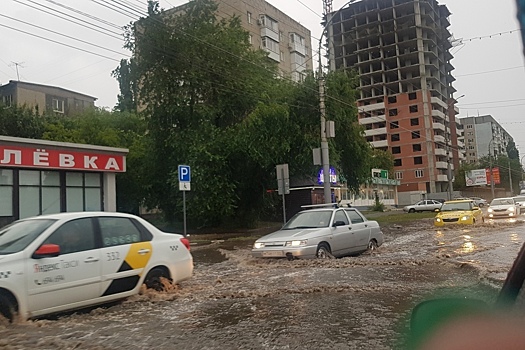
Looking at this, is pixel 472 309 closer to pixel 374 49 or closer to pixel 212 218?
pixel 212 218

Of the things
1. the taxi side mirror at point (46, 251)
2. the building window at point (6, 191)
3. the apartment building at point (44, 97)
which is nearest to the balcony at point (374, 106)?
the apartment building at point (44, 97)

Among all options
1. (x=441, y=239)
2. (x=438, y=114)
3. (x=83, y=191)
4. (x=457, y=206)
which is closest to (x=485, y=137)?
(x=438, y=114)

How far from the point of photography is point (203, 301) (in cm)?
758

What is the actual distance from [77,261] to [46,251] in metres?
0.47

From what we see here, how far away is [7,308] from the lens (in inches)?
237

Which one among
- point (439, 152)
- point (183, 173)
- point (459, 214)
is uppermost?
point (439, 152)

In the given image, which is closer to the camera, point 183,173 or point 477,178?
point 183,173

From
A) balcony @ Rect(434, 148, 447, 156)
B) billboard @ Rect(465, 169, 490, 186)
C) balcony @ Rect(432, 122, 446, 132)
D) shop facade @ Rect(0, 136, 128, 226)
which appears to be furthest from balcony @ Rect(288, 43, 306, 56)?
shop facade @ Rect(0, 136, 128, 226)

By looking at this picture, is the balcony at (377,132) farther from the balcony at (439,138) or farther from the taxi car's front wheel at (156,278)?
the taxi car's front wheel at (156,278)

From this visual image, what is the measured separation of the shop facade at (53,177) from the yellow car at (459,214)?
15.3m

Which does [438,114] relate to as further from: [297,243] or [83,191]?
[297,243]

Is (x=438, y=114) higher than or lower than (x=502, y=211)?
higher

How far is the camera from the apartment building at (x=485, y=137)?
5911 cm

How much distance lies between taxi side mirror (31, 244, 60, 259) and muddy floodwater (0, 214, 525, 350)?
0.80 meters
